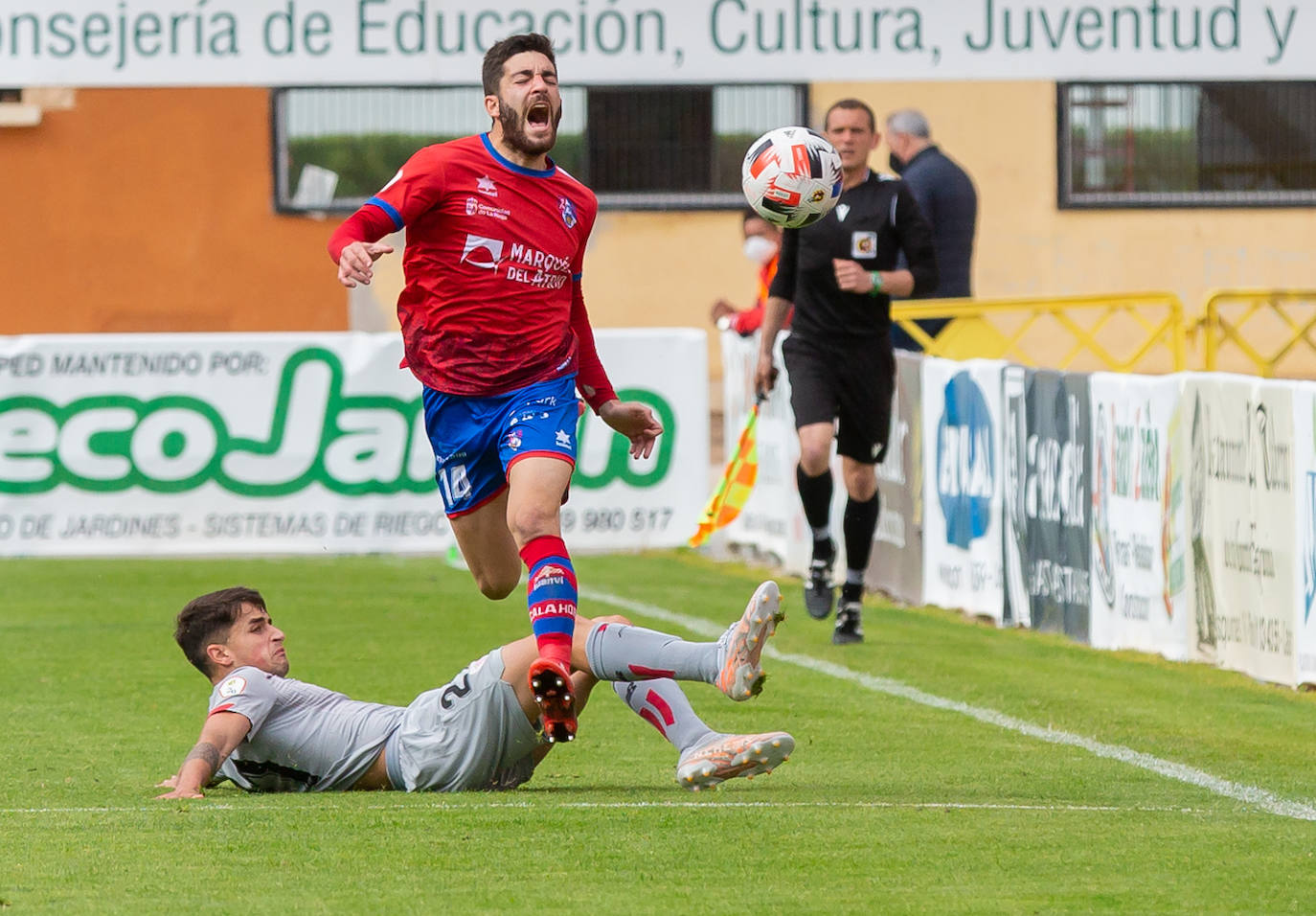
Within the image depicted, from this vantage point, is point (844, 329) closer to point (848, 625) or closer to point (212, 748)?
point (848, 625)

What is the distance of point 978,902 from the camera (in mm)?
5090

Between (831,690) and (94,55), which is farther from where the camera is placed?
(94,55)

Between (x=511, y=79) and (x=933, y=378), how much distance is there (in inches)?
238

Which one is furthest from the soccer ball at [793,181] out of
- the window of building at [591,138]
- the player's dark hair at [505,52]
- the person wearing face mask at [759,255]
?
the window of building at [591,138]

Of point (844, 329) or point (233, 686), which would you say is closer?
point (233, 686)

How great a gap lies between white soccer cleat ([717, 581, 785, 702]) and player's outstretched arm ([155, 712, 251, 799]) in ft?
4.28

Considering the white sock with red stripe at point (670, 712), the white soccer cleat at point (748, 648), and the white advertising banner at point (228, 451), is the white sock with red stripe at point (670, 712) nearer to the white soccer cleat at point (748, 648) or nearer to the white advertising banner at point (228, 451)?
the white soccer cleat at point (748, 648)

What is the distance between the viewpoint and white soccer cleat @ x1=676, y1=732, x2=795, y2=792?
6.18 metres

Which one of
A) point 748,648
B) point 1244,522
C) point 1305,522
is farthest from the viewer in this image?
point 1244,522

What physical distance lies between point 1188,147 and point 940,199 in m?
11.1

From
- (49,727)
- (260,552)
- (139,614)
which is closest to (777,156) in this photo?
(49,727)

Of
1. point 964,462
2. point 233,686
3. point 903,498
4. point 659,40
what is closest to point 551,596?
point 233,686

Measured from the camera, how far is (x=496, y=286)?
23.0ft

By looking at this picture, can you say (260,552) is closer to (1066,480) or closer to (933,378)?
(933,378)
